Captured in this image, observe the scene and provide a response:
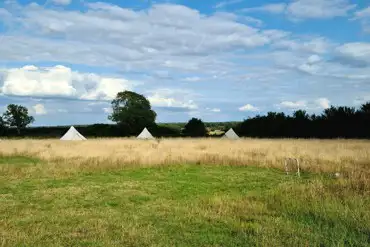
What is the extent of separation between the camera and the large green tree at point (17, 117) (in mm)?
85250

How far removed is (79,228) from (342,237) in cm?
498

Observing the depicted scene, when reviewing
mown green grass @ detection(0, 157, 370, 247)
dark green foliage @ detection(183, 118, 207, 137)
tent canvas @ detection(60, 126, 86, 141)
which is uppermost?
dark green foliage @ detection(183, 118, 207, 137)

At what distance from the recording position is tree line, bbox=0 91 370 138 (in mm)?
50000

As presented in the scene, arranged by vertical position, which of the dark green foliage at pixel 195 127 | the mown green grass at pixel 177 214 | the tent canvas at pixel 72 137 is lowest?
the mown green grass at pixel 177 214

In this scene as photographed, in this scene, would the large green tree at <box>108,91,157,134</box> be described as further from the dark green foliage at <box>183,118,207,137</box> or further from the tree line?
the dark green foliage at <box>183,118,207,137</box>

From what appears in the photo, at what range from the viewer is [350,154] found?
23.4m

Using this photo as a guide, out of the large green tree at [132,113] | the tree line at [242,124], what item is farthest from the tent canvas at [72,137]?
the large green tree at [132,113]

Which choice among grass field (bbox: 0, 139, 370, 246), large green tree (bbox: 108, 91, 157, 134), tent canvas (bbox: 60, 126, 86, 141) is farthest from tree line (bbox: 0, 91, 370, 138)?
grass field (bbox: 0, 139, 370, 246)

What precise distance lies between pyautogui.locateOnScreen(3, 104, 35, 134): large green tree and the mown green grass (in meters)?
76.2

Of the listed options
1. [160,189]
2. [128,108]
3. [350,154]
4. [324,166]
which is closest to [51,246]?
[160,189]

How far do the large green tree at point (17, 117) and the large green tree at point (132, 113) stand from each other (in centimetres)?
2058

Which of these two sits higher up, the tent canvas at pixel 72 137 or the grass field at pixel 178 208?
the tent canvas at pixel 72 137

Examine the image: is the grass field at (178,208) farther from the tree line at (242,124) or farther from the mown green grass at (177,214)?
the tree line at (242,124)

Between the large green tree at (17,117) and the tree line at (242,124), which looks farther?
the large green tree at (17,117)
